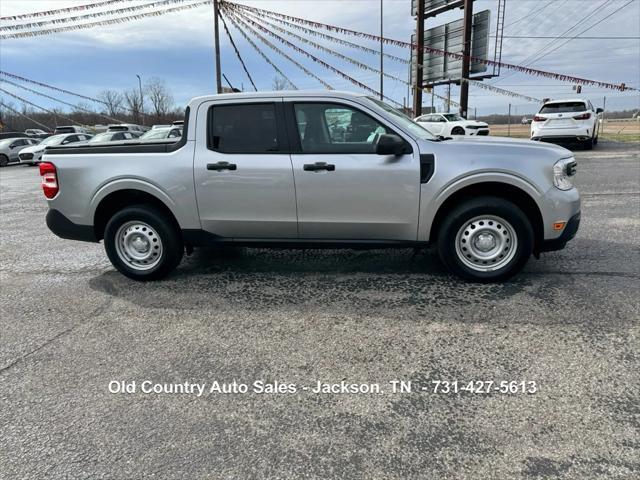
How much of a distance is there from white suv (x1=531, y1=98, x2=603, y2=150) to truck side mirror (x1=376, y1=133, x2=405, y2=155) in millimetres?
13796

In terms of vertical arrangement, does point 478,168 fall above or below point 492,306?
above

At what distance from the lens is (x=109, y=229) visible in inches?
181

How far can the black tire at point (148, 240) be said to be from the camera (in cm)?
455

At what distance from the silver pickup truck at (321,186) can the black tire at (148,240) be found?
13 mm

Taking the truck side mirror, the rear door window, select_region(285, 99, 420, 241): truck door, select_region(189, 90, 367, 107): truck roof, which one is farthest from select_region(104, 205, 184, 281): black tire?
the truck side mirror

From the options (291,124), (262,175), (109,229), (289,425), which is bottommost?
(289,425)

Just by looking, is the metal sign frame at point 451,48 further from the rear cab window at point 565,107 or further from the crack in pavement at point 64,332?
the crack in pavement at point 64,332

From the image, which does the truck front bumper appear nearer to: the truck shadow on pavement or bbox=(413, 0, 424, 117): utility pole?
the truck shadow on pavement

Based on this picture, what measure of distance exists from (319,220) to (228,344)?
1488 mm

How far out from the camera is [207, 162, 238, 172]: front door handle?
4.25 m

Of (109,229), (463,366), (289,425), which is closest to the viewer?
(289,425)

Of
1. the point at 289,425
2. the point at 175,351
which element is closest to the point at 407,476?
the point at 289,425

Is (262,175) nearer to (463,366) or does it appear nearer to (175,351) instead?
(175,351)

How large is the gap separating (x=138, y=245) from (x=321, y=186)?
80.3 inches
